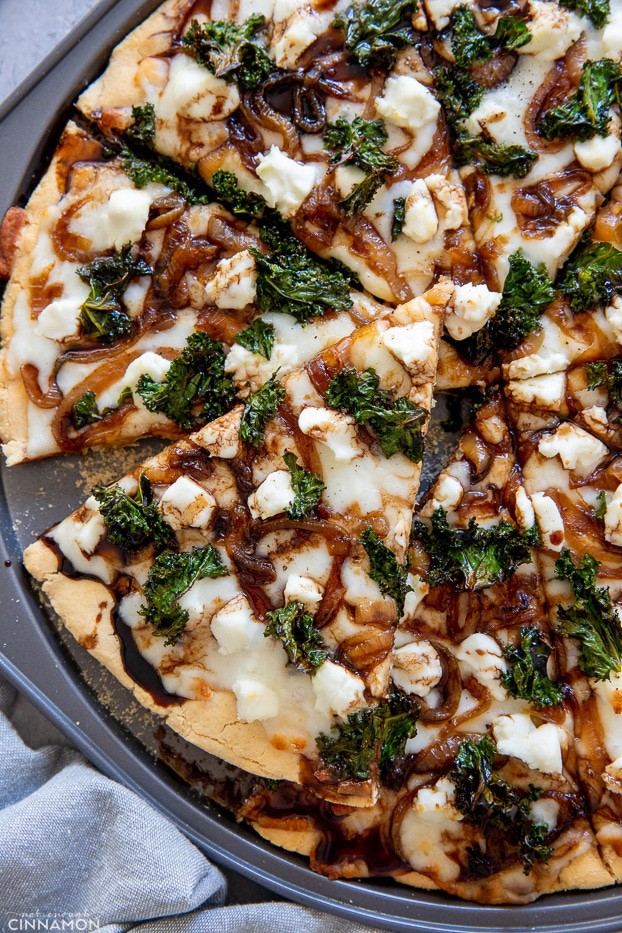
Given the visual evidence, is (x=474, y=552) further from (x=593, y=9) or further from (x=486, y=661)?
(x=593, y=9)

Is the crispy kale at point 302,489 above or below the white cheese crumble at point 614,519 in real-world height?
above

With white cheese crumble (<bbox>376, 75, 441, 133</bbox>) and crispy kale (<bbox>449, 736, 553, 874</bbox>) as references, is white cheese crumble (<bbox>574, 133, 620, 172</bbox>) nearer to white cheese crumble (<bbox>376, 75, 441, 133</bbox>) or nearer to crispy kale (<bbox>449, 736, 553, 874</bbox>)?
white cheese crumble (<bbox>376, 75, 441, 133</bbox>)

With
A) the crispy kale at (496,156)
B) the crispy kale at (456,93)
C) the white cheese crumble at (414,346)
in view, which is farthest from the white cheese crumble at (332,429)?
the crispy kale at (456,93)

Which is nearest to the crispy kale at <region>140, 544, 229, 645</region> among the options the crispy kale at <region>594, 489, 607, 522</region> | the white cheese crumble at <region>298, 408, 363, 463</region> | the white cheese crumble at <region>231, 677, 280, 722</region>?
the white cheese crumble at <region>231, 677, 280, 722</region>

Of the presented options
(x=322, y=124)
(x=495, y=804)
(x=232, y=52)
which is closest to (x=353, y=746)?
(x=495, y=804)

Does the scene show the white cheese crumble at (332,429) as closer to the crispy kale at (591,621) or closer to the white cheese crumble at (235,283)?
the white cheese crumble at (235,283)
